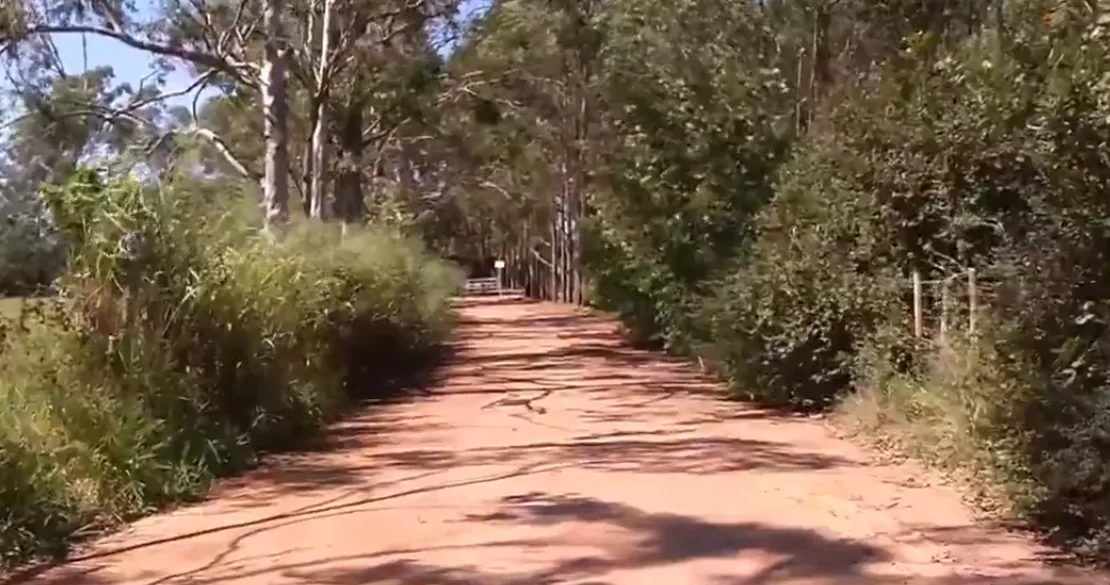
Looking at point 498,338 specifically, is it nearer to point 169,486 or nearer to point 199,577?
point 169,486

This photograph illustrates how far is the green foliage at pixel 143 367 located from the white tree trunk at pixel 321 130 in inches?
349

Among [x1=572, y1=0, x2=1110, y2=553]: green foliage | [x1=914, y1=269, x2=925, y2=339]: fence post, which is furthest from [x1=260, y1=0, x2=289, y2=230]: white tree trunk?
[x1=914, y1=269, x2=925, y2=339]: fence post

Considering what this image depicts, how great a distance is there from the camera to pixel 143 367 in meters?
10.5

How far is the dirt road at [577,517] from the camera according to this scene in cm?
747

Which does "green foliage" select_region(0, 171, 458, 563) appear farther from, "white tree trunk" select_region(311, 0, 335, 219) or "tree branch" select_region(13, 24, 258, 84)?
"white tree trunk" select_region(311, 0, 335, 219)

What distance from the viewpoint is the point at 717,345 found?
16.6 m

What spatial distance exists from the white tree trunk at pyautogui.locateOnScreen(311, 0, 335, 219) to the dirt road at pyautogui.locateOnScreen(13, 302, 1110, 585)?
9490mm

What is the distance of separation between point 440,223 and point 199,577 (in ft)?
153

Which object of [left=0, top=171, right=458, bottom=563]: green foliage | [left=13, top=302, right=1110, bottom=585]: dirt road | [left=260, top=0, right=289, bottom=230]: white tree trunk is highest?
[left=260, top=0, right=289, bottom=230]: white tree trunk

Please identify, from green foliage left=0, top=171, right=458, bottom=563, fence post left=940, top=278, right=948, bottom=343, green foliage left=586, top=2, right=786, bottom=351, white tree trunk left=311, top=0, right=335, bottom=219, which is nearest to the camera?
green foliage left=0, top=171, right=458, bottom=563

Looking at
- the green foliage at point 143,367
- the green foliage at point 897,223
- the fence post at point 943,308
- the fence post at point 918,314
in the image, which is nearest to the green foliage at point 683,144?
the green foliage at point 897,223

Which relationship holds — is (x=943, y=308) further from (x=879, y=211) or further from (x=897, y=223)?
(x=879, y=211)

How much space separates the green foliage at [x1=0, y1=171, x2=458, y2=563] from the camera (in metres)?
8.88

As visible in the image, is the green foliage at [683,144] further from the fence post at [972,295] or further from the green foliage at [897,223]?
the fence post at [972,295]
